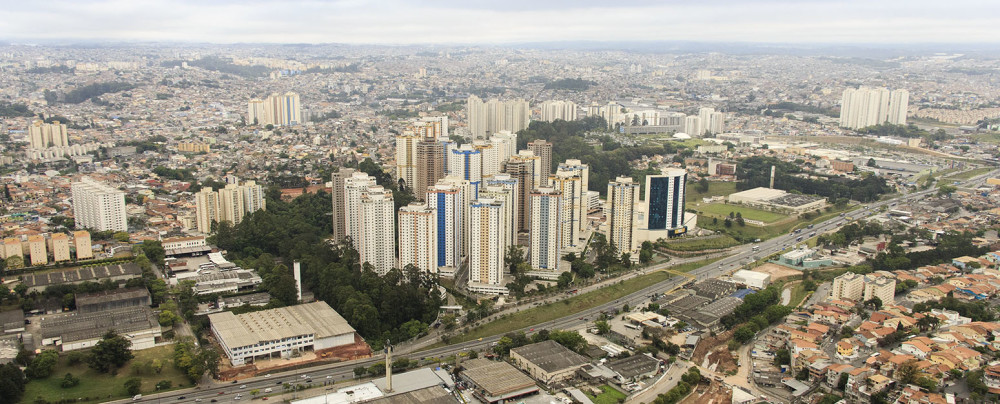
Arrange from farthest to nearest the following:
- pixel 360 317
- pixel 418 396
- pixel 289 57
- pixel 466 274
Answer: pixel 289 57 < pixel 466 274 < pixel 360 317 < pixel 418 396

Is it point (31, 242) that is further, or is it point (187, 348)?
point (31, 242)

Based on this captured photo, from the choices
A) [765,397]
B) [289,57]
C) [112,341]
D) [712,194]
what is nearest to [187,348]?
[112,341]

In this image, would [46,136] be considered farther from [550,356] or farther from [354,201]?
[550,356]

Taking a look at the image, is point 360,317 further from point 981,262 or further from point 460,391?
point 981,262

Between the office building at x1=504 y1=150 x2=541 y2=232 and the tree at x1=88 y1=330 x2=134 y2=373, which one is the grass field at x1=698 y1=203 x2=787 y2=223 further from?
the tree at x1=88 y1=330 x2=134 y2=373

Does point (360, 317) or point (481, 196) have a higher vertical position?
point (481, 196)

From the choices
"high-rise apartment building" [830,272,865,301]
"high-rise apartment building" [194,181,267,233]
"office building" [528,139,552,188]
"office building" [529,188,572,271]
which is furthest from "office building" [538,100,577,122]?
"high-rise apartment building" [830,272,865,301]
